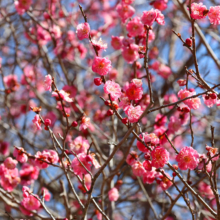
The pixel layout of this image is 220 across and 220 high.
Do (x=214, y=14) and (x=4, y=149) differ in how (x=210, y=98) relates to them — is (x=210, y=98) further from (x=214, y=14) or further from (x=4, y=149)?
(x=4, y=149)

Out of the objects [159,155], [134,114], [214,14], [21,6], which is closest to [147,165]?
[159,155]

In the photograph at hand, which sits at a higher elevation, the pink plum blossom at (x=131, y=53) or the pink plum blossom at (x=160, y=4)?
the pink plum blossom at (x=160, y=4)

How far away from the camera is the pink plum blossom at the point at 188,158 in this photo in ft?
6.51

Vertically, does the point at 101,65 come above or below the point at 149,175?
above

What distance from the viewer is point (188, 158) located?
2.00 m

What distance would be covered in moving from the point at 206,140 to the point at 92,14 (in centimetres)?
397

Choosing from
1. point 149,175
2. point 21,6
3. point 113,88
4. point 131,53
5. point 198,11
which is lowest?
point 149,175

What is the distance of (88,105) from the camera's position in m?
5.84

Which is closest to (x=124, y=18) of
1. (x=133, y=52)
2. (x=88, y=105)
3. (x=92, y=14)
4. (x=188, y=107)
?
(x=133, y=52)

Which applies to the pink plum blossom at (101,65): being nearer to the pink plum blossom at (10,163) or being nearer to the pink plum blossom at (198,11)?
the pink plum blossom at (198,11)

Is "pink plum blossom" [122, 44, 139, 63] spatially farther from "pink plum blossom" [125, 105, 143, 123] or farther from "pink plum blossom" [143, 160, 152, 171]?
"pink plum blossom" [143, 160, 152, 171]

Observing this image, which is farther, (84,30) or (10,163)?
(10,163)

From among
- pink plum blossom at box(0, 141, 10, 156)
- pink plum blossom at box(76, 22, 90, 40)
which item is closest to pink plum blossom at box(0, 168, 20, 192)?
pink plum blossom at box(76, 22, 90, 40)

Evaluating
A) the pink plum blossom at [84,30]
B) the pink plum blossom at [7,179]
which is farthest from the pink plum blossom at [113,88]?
the pink plum blossom at [7,179]
